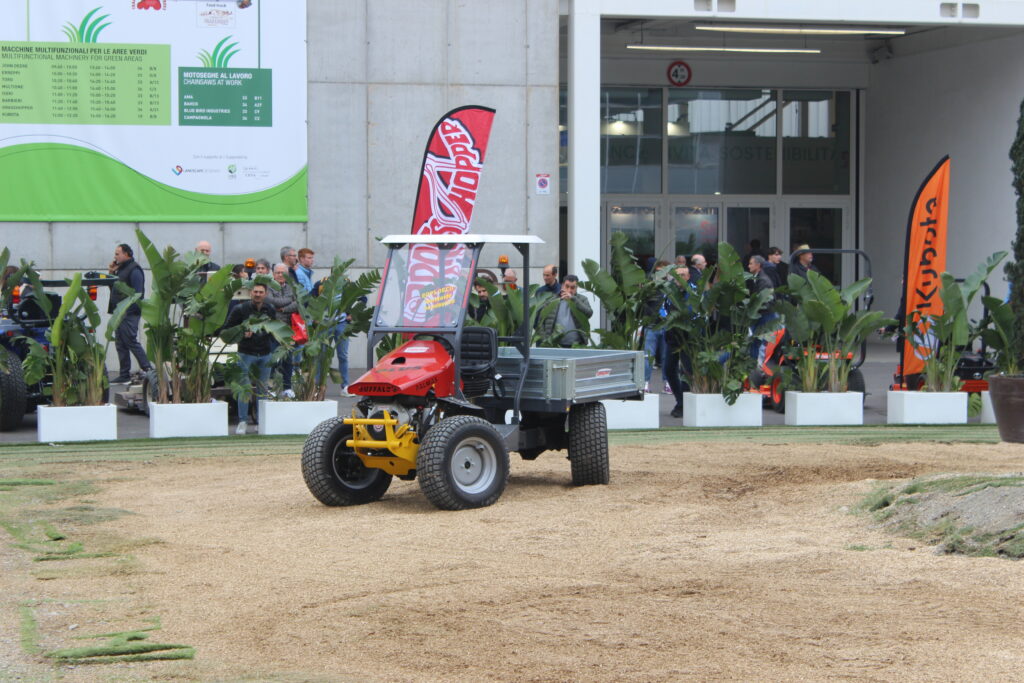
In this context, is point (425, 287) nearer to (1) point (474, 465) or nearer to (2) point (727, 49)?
(1) point (474, 465)

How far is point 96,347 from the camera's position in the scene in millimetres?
13508

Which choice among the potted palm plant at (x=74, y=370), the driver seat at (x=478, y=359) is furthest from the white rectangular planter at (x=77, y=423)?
the driver seat at (x=478, y=359)

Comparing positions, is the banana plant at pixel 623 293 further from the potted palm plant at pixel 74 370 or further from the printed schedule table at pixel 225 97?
the printed schedule table at pixel 225 97

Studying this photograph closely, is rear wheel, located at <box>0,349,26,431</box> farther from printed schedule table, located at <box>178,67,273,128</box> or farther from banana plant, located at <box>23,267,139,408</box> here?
printed schedule table, located at <box>178,67,273,128</box>

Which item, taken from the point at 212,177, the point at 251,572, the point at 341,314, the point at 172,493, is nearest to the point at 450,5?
the point at 212,177

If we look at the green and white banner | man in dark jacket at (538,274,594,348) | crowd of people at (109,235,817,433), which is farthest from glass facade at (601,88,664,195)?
man in dark jacket at (538,274,594,348)

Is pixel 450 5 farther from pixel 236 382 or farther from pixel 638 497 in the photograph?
pixel 638 497

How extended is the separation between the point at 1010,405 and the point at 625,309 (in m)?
4.05

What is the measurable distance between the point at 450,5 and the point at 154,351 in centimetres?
882

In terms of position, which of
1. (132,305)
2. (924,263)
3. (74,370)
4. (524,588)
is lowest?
(524,588)

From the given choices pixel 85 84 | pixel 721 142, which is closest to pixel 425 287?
pixel 85 84

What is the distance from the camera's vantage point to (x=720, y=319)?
14969 mm

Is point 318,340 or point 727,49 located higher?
point 727,49

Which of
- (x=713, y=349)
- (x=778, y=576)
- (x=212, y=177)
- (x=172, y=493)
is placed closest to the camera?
(x=778, y=576)
